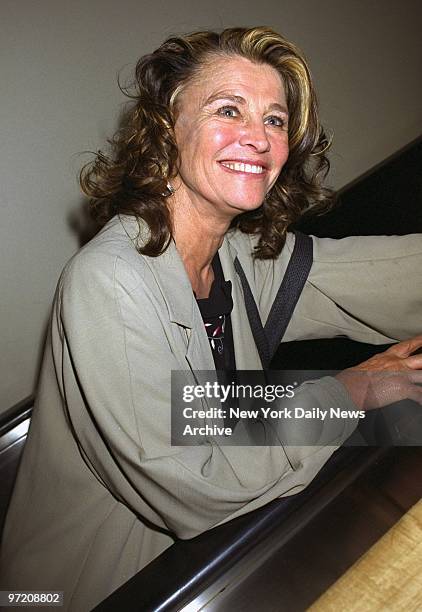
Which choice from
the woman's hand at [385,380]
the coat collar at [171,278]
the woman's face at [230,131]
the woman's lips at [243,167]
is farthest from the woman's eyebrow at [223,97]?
the woman's hand at [385,380]

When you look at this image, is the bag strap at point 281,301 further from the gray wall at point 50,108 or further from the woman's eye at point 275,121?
the gray wall at point 50,108

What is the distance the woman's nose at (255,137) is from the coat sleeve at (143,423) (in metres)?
0.30

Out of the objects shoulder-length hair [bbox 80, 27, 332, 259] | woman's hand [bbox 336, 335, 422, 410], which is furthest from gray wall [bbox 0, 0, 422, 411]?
woman's hand [bbox 336, 335, 422, 410]

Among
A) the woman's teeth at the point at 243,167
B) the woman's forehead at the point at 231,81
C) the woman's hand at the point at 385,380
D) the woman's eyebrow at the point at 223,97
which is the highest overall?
the woman's forehead at the point at 231,81

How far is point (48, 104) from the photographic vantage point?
131 cm

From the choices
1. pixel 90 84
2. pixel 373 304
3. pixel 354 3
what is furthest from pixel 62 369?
pixel 354 3

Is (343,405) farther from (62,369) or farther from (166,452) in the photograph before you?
(62,369)

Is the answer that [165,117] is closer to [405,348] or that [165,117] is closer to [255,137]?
[255,137]

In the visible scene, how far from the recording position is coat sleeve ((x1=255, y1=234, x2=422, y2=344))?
1.12 m

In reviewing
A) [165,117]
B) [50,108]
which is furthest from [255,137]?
[50,108]

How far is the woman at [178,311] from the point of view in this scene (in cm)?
82

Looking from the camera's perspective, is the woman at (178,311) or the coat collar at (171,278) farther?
the coat collar at (171,278)

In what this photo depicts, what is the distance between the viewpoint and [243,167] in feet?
3.23

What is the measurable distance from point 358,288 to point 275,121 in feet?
1.18
